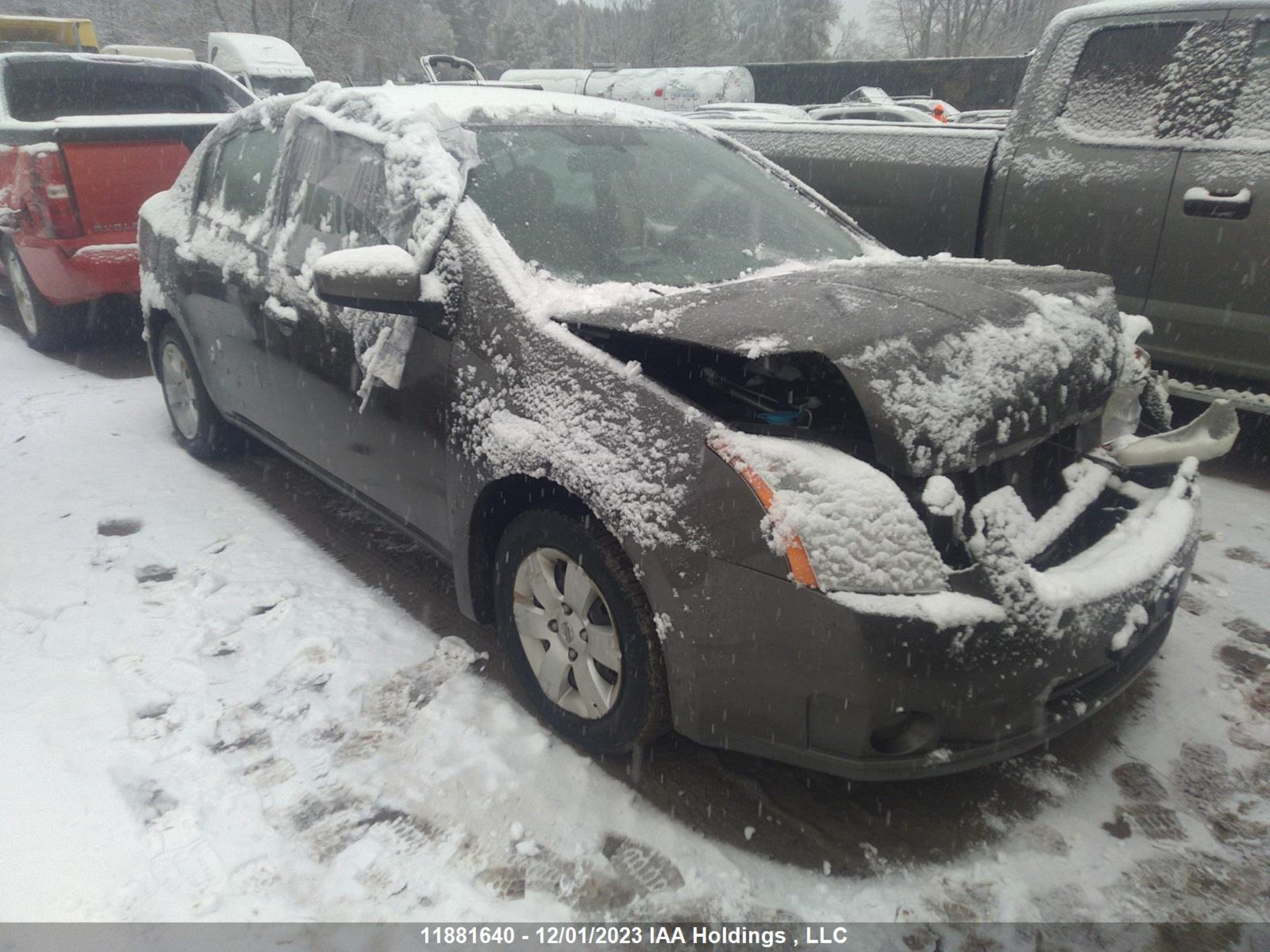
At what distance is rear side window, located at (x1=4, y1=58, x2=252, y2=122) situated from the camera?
6953 mm

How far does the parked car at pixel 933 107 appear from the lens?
1603 centimetres

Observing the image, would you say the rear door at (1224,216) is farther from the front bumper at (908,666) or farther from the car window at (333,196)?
the car window at (333,196)

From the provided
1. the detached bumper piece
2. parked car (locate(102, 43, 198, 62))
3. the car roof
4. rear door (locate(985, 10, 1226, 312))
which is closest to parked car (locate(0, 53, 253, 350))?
the car roof

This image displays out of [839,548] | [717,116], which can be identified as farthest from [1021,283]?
[717,116]

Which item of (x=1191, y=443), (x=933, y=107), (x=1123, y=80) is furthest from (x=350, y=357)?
(x=933, y=107)

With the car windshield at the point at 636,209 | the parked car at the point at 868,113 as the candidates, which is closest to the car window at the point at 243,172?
the car windshield at the point at 636,209

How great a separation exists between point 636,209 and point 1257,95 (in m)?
2.95

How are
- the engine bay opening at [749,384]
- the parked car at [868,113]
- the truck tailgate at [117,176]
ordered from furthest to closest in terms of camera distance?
the parked car at [868,113]
the truck tailgate at [117,176]
the engine bay opening at [749,384]

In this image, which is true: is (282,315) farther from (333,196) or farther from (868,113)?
(868,113)

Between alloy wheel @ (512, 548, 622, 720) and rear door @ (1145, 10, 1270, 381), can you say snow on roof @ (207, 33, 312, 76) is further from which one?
alloy wheel @ (512, 548, 622, 720)

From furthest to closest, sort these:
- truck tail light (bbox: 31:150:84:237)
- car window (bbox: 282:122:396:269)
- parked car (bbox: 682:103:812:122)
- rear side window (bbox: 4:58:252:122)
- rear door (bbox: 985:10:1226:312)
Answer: parked car (bbox: 682:103:812:122), rear side window (bbox: 4:58:252:122), truck tail light (bbox: 31:150:84:237), rear door (bbox: 985:10:1226:312), car window (bbox: 282:122:396:269)

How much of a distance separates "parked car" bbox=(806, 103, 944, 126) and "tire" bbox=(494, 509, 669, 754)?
1110 centimetres

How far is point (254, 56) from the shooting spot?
70.6 feet

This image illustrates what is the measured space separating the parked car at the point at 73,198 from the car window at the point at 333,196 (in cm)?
300
